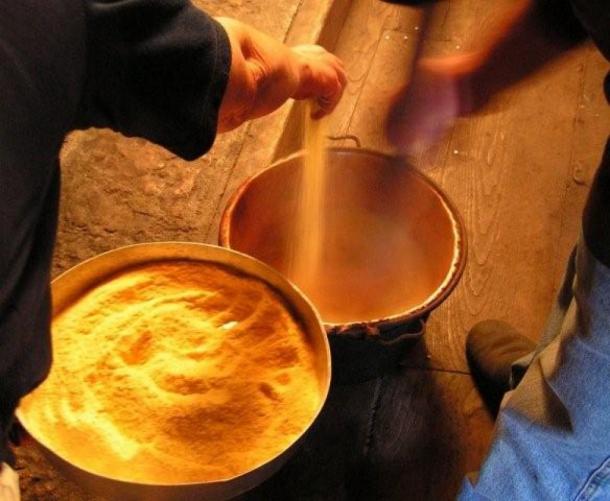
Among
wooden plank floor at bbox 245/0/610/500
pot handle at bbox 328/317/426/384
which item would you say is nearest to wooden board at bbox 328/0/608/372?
wooden plank floor at bbox 245/0/610/500

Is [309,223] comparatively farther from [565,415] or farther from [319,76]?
[565,415]

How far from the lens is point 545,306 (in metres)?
1.72

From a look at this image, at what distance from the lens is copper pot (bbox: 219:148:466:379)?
1.36m

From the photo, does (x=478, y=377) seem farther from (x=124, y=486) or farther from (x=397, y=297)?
(x=124, y=486)

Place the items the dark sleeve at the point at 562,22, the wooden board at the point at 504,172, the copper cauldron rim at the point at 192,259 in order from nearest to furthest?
the copper cauldron rim at the point at 192,259 < the dark sleeve at the point at 562,22 < the wooden board at the point at 504,172

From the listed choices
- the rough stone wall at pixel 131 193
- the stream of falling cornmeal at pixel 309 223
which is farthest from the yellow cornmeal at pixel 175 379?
the rough stone wall at pixel 131 193

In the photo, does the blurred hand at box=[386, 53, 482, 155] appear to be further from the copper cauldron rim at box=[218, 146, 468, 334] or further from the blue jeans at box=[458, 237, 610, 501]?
the blue jeans at box=[458, 237, 610, 501]

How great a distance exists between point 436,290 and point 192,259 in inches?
17.8

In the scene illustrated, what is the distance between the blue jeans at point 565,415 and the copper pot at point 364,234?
0.30 meters

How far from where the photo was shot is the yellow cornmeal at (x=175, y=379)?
0.88m

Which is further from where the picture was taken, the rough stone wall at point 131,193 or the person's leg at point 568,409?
the rough stone wall at point 131,193

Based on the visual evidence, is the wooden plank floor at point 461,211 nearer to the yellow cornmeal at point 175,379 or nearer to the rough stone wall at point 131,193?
the rough stone wall at point 131,193

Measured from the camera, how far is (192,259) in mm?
1096

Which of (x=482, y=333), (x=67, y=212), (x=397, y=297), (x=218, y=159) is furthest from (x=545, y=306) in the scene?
(x=67, y=212)
